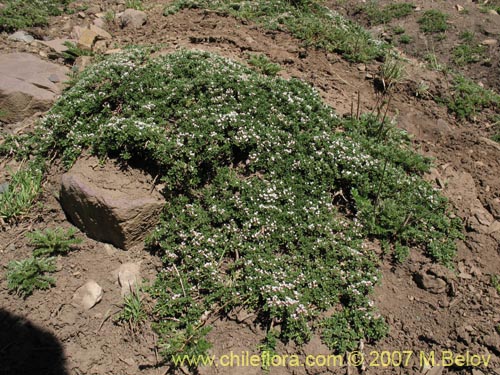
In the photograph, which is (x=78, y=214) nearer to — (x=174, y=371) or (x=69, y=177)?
(x=69, y=177)

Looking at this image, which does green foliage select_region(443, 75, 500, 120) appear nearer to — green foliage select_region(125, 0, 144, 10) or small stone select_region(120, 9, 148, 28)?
small stone select_region(120, 9, 148, 28)

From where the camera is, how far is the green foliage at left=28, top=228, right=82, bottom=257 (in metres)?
4.20

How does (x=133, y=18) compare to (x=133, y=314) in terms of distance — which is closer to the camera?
(x=133, y=314)

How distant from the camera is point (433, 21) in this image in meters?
8.86

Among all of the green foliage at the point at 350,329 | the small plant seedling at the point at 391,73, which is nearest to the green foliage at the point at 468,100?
the small plant seedling at the point at 391,73

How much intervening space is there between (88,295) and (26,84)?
3770 mm

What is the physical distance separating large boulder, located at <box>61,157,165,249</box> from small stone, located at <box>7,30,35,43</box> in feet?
14.4

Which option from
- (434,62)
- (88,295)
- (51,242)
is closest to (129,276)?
(88,295)

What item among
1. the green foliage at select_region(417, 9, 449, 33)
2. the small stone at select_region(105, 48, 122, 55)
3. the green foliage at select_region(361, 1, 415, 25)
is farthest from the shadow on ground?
the green foliage at select_region(417, 9, 449, 33)

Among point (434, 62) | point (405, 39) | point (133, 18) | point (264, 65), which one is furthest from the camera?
point (405, 39)

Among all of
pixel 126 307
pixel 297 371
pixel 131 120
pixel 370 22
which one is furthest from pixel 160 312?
pixel 370 22

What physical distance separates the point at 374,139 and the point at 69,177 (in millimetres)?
3926

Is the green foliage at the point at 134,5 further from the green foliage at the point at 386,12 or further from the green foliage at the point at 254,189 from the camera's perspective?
the green foliage at the point at 386,12

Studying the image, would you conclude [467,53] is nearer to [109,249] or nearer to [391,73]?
[391,73]
